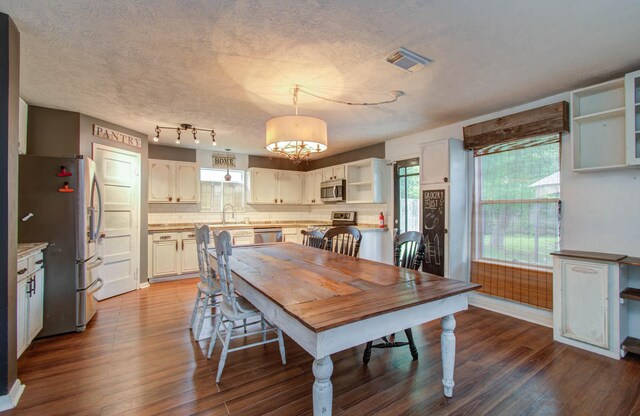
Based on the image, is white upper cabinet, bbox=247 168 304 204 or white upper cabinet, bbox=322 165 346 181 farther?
white upper cabinet, bbox=247 168 304 204

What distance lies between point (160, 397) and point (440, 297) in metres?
1.90

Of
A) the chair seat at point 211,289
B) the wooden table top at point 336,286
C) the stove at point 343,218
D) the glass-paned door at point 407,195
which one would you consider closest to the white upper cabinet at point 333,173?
the stove at point 343,218

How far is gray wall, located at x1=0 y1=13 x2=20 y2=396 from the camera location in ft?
5.97

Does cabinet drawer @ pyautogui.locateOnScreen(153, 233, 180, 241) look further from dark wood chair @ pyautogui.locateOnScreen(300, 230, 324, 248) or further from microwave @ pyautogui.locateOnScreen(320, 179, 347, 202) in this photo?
microwave @ pyautogui.locateOnScreen(320, 179, 347, 202)

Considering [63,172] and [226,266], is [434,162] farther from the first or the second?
[63,172]

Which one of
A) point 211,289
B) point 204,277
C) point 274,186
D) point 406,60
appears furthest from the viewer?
point 274,186

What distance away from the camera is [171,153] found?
18.1 ft

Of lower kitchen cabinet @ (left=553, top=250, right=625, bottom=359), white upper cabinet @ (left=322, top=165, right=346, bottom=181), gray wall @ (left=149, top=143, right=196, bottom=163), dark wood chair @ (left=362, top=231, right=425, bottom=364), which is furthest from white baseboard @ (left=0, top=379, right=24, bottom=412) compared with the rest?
white upper cabinet @ (left=322, top=165, right=346, bottom=181)

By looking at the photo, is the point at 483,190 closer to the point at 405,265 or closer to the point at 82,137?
the point at 405,265

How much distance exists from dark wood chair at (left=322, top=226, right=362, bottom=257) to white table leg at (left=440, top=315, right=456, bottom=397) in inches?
52.8

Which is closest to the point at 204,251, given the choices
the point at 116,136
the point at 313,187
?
the point at 116,136

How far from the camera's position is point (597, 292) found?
8.29 ft

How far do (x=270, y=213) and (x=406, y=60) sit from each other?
16.0 ft

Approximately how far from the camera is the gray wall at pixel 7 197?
5.97ft
